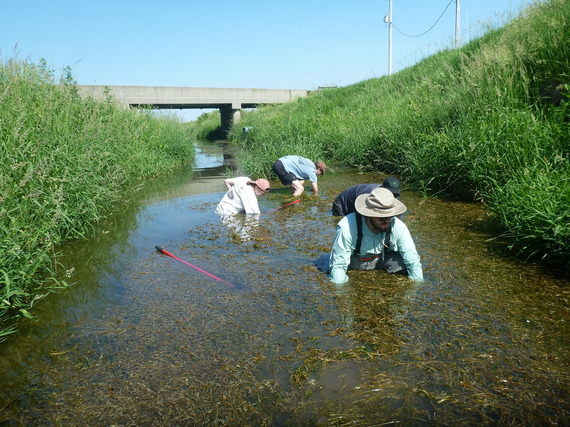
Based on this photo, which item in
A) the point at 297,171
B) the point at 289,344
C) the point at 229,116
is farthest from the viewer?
the point at 229,116

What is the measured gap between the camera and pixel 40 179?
16.8ft

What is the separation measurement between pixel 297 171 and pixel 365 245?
593 cm

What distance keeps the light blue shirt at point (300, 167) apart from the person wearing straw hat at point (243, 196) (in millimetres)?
1915

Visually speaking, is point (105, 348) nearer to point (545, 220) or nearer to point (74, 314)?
point (74, 314)

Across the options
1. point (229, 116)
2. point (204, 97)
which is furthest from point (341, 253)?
point (229, 116)

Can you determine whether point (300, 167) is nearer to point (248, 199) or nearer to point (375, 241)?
point (248, 199)

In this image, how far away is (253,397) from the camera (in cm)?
305

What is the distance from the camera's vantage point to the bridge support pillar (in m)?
36.5

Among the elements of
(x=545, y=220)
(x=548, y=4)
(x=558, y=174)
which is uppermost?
(x=548, y=4)

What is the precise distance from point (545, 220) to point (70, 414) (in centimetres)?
502

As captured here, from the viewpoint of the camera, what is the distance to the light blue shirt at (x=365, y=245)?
448 centimetres

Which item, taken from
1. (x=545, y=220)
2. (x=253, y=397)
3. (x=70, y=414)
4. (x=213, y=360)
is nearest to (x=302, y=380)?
(x=253, y=397)

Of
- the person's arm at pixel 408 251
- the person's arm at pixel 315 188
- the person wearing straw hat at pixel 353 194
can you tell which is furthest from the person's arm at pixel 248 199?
the person's arm at pixel 408 251

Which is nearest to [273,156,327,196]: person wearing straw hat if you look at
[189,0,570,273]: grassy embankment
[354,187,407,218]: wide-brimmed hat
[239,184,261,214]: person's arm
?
Result: [239,184,261,214]: person's arm
